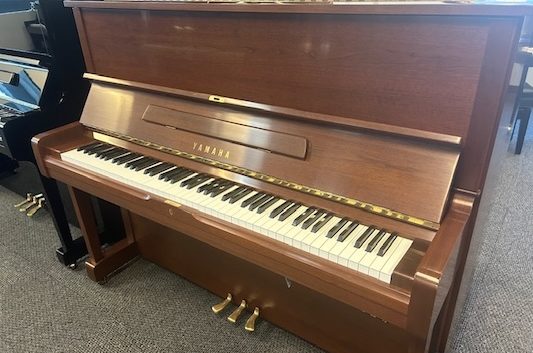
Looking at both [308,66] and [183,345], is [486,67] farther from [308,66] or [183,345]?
[183,345]

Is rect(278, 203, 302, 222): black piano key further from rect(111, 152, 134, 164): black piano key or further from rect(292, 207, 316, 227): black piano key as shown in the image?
rect(111, 152, 134, 164): black piano key

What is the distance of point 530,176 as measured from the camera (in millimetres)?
2750

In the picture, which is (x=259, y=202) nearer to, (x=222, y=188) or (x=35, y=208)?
(x=222, y=188)

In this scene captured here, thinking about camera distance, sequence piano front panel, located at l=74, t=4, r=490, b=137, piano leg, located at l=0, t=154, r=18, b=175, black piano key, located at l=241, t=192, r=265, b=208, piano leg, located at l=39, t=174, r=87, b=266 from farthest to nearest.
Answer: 1. piano leg, located at l=0, t=154, r=18, b=175
2. piano leg, located at l=39, t=174, r=87, b=266
3. black piano key, located at l=241, t=192, r=265, b=208
4. piano front panel, located at l=74, t=4, r=490, b=137

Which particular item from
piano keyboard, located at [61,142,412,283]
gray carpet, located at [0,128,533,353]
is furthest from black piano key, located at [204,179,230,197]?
gray carpet, located at [0,128,533,353]

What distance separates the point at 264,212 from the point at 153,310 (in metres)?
0.87

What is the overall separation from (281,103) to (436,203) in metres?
0.52

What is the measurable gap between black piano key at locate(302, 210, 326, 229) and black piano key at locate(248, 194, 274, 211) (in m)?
0.15

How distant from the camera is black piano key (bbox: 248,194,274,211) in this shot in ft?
3.80

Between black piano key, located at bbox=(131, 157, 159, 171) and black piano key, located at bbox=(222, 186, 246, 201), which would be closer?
black piano key, located at bbox=(222, 186, 246, 201)

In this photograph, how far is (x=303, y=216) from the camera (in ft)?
3.63

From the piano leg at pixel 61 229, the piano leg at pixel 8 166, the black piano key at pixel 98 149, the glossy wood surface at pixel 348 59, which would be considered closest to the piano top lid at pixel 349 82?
the glossy wood surface at pixel 348 59

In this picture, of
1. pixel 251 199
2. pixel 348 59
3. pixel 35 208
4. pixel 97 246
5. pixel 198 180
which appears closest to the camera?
pixel 348 59

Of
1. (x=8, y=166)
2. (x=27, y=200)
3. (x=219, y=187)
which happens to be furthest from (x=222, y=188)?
(x=8, y=166)
